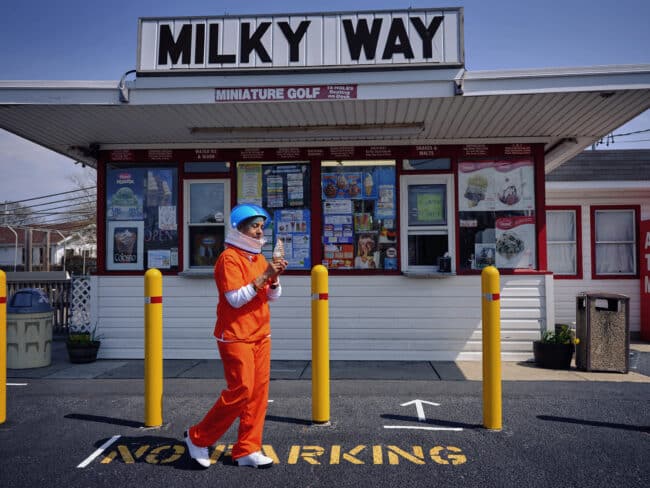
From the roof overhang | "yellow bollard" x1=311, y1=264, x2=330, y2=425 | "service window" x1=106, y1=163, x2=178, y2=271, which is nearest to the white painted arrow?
"yellow bollard" x1=311, y1=264, x2=330, y2=425

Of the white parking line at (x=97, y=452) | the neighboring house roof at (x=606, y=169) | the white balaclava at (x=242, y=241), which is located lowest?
the white parking line at (x=97, y=452)

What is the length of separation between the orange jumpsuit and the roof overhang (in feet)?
11.2

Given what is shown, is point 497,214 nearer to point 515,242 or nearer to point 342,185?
point 515,242

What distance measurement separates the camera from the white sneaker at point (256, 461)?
4.39 m

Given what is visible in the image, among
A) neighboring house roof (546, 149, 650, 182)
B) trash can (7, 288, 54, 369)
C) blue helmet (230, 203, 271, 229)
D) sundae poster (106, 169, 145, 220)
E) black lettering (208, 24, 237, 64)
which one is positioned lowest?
trash can (7, 288, 54, 369)

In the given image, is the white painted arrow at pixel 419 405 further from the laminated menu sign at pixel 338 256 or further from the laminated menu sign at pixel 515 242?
the laminated menu sign at pixel 515 242

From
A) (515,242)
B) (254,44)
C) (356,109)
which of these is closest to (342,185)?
(356,109)

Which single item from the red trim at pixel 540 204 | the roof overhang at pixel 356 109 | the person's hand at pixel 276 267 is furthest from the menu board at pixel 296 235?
the person's hand at pixel 276 267

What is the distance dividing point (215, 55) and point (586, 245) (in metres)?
8.87

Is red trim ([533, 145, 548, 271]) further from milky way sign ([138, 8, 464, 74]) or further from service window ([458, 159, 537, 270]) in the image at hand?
milky way sign ([138, 8, 464, 74])

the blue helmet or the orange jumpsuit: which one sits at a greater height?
the blue helmet

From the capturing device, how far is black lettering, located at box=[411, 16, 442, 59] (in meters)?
7.13

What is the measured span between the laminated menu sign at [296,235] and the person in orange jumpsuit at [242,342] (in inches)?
176

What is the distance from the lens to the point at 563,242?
1248 centimetres
